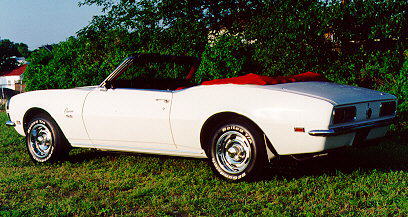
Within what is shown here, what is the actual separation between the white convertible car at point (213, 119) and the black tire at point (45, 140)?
0.01 meters

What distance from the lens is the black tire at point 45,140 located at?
6.30m

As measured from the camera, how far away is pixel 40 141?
256 inches

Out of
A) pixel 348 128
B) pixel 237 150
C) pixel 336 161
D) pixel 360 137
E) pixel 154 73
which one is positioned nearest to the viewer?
pixel 348 128

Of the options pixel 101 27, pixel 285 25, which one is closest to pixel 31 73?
pixel 101 27

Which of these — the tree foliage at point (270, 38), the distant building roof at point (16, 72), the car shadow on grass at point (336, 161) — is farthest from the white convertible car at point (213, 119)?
the distant building roof at point (16, 72)

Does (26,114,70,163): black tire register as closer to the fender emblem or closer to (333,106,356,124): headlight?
the fender emblem

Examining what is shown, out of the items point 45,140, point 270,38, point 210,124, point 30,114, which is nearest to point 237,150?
point 210,124

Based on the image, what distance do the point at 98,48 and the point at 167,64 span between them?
8808 mm

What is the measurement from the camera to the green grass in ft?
13.5

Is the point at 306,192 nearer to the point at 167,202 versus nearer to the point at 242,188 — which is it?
the point at 242,188

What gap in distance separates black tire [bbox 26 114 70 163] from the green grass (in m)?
0.14

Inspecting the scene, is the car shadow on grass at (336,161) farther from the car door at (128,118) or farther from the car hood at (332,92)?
the car hood at (332,92)

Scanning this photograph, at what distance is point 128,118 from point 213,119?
108 cm

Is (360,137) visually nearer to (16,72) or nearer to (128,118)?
(128,118)
